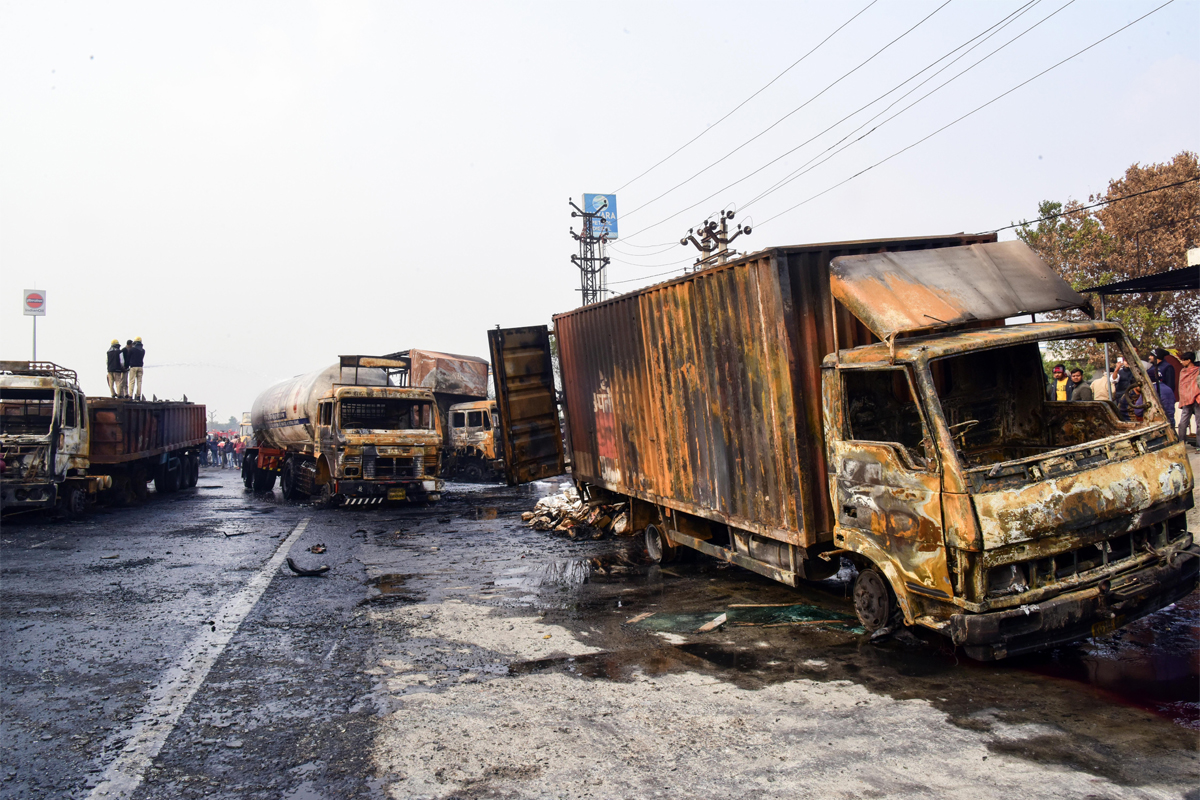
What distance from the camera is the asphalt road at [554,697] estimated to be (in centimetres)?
362

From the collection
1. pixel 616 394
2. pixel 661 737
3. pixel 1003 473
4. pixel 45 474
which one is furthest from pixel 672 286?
pixel 45 474

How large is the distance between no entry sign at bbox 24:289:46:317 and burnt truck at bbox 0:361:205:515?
787 centimetres

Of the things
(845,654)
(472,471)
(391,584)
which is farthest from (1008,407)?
(472,471)

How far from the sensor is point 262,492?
67.9 feet

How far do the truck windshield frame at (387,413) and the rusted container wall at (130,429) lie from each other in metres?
4.58

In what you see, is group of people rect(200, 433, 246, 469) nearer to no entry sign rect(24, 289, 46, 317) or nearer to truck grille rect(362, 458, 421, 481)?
no entry sign rect(24, 289, 46, 317)

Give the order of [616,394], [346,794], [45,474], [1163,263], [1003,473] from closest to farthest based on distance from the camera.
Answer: [346,794] < [1003,473] < [616,394] < [45,474] < [1163,263]

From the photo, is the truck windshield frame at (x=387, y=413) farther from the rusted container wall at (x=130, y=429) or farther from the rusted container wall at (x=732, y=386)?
the rusted container wall at (x=732, y=386)

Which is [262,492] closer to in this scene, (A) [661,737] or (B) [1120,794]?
(A) [661,737]

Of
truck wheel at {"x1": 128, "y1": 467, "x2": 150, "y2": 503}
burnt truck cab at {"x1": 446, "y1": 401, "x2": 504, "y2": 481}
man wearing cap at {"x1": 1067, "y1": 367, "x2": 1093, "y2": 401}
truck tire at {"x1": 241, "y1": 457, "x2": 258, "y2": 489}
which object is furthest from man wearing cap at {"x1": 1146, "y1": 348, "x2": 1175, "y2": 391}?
truck tire at {"x1": 241, "y1": 457, "x2": 258, "y2": 489}

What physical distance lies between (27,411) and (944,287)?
15.3 metres

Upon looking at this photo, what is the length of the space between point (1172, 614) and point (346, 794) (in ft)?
19.7

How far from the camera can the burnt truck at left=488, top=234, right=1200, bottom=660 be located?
4.46 meters

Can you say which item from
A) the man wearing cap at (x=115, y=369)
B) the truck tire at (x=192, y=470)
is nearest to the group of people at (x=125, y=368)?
the man wearing cap at (x=115, y=369)
